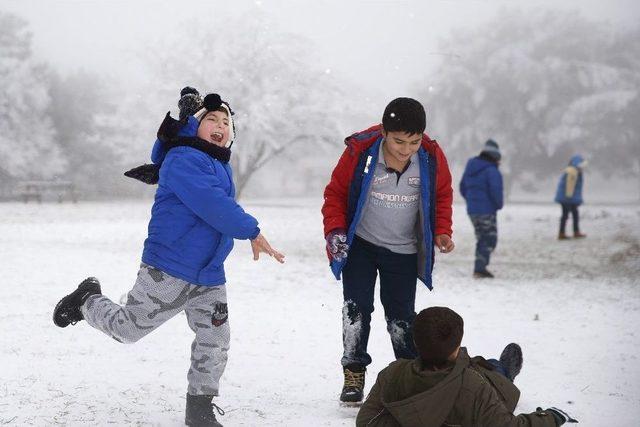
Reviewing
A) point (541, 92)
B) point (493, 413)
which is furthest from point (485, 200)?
point (541, 92)

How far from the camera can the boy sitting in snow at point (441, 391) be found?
94.8 inches

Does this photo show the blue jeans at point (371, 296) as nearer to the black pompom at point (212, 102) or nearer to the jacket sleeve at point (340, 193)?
the jacket sleeve at point (340, 193)

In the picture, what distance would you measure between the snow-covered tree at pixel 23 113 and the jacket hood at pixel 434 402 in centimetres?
3262

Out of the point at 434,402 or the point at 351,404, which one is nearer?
the point at 434,402

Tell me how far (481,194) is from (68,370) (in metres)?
6.52

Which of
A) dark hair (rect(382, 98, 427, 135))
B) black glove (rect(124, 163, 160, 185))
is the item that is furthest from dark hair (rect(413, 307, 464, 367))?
black glove (rect(124, 163, 160, 185))

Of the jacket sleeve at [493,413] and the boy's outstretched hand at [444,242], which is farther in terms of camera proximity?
the boy's outstretched hand at [444,242]

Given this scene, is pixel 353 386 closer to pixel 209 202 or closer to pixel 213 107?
pixel 209 202

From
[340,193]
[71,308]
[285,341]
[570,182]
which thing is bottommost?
[285,341]

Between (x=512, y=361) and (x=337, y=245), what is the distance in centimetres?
112

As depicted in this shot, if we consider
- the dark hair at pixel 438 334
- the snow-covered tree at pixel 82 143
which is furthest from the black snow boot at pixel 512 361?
the snow-covered tree at pixel 82 143

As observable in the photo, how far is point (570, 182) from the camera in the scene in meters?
14.2

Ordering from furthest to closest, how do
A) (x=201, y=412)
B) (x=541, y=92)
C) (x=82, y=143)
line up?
1. (x=82, y=143)
2. (x=541, y=92)
3. (x=201, y=412)

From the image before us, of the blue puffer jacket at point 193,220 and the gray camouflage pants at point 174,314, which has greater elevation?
the blue puffer jacket at point 193,220
